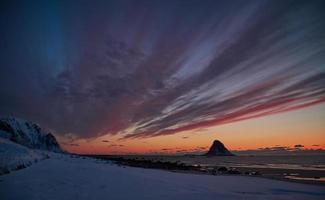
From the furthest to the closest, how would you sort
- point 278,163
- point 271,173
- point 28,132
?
point 28,132
point 278,163
point 271,173

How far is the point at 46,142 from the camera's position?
438ft

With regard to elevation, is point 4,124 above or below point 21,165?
above

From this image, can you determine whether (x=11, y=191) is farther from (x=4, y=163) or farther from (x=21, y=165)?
(x=21, y=165)

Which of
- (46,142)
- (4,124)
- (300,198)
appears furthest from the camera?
(46,142)

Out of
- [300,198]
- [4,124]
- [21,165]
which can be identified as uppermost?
[4,124]

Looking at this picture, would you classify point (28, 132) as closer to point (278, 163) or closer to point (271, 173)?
point (278, 163)

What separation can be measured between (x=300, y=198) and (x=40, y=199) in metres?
12.5

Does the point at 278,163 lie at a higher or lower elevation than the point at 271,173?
higher

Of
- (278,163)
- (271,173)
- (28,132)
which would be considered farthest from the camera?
(28,132)

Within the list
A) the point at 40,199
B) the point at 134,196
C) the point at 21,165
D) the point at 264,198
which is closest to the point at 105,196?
the point at 134,196

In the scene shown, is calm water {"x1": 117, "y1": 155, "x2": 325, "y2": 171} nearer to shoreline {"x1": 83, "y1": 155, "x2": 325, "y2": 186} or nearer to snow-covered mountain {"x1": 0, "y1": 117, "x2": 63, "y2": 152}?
shoreline {"x1": 83, "y1": 155, "x2": 325, "y2": 186}

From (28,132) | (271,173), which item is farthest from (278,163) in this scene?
(28,132)

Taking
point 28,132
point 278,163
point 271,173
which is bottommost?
point 271,173

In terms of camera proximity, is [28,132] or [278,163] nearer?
[278,163]
